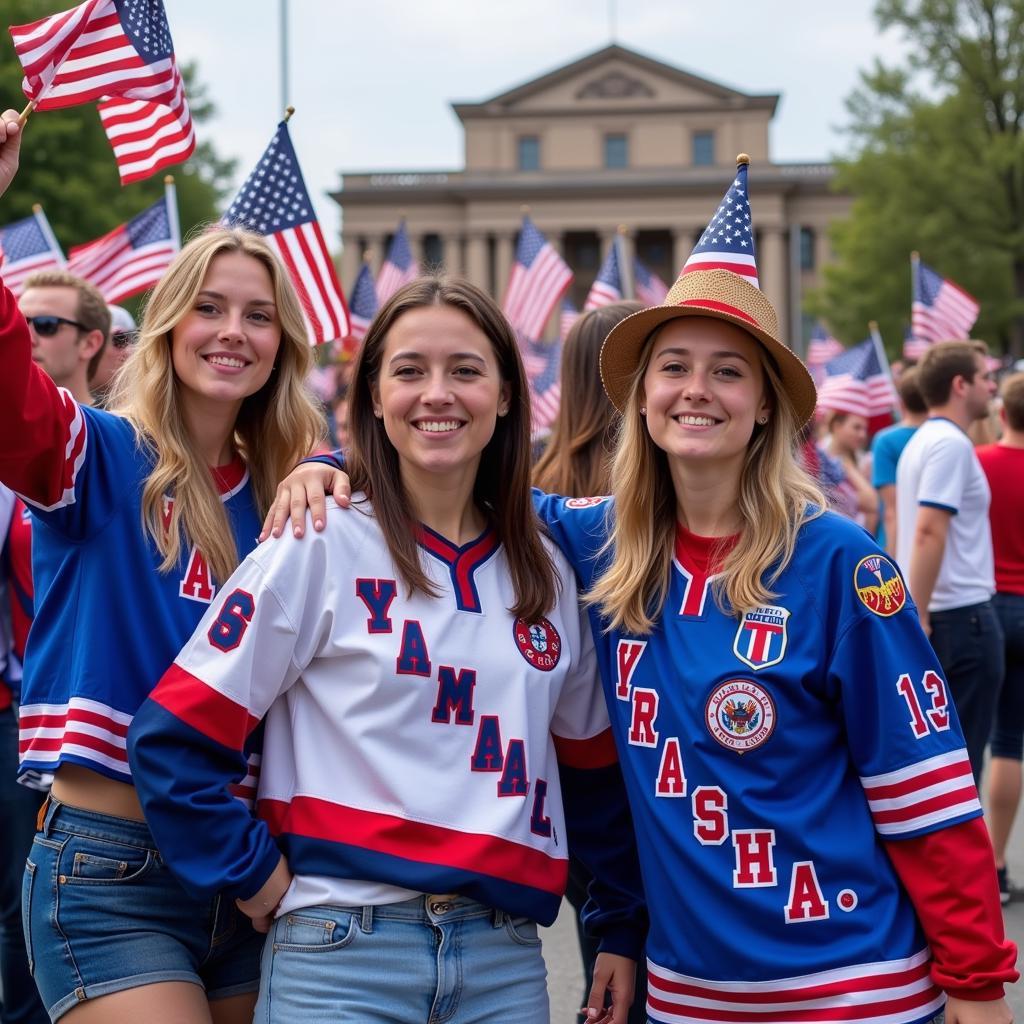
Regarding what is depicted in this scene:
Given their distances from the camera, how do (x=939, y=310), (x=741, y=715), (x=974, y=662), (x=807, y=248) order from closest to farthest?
1. (x=741, y=715)
2. (x=974, y=662)
3. (x=939, y=310)
4. (x=807, y=248)

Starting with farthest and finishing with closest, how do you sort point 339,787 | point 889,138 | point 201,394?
point 889,138 < point 201,394 < point 339,787

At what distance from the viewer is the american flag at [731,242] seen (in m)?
2.82

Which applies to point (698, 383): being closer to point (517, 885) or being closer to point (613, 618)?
point (613, 618)

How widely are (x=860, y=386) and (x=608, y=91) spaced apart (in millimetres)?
60371

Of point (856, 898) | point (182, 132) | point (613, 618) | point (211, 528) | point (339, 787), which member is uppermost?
point (182, 132)

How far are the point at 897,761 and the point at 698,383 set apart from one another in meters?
0.83

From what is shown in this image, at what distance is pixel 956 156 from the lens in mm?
34500

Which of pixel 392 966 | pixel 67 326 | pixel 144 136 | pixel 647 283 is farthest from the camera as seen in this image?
pixel 647 283

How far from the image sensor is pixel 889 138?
117ft

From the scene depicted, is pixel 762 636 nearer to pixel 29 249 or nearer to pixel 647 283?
pixel 29 249

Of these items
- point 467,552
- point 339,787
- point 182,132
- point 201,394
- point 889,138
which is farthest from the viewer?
point 889,138

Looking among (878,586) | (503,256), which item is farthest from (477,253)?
(878,586)

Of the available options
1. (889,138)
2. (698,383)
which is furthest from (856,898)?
(889,138)

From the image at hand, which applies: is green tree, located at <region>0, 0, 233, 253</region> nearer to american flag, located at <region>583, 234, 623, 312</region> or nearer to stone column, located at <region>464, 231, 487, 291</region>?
american flag, located at <region>583, 234, 623, 312</region>
